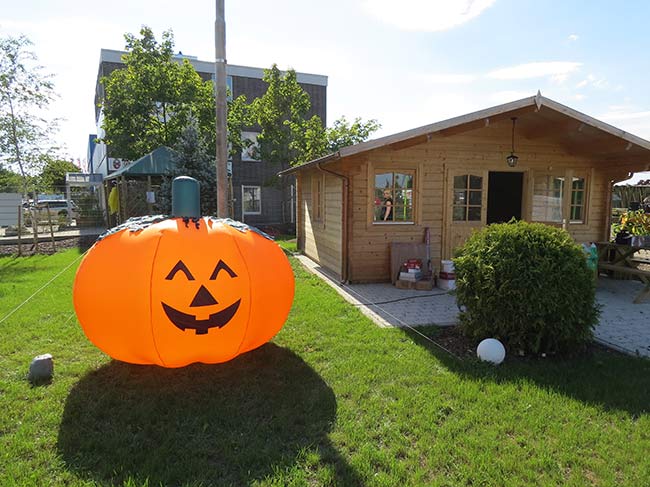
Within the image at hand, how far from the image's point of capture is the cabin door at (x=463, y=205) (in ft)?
27.8

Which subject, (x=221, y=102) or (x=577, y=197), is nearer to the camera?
(x=221, y=102)

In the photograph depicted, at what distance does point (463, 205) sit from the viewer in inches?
339

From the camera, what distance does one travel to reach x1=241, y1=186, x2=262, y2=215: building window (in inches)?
952

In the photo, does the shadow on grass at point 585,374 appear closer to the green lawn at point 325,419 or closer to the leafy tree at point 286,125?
the green lawn at point 325,419

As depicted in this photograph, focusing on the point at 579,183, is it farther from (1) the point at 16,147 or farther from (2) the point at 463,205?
Result: (1) the point at 16,147

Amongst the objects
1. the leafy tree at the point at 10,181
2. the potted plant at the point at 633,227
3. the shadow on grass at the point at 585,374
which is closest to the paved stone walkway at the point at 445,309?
the shadow on grass at the point at 585,374

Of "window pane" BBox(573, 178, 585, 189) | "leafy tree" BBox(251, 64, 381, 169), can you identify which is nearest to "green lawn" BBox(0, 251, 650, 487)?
"window pane" BBox(573, 178, 585, 189)

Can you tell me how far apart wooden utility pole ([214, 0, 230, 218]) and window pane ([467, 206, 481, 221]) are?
206 inches

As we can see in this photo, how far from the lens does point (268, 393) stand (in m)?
3.57

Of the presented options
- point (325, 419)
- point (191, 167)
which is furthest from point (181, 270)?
point (191, 167)

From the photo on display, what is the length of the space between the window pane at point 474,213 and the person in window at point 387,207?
65.0 inches

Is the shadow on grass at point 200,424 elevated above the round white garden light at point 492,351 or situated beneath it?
situated beneath

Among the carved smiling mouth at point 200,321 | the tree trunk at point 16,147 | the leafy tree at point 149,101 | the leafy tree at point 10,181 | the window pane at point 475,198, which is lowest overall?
the carved smiling mouth at point 200,321

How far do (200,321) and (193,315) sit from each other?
0.07 meters
